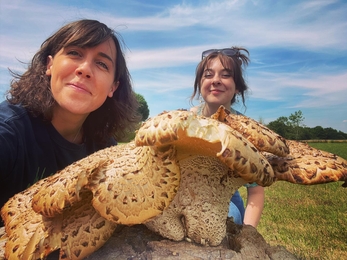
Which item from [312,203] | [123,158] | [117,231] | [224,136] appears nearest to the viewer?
[224,136]

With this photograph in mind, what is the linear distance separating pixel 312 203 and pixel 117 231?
7.33 m

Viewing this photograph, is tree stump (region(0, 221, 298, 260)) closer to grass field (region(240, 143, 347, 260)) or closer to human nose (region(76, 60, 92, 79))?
grass field (region(240, 143, 347, 260))

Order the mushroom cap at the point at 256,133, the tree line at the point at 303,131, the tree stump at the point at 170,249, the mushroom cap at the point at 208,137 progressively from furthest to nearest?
the tree line at the point at 303,131, the tree stump at the point at 170,249, the mushroom cap at the point at 256,133, the mushroom cap at the point at 208,137

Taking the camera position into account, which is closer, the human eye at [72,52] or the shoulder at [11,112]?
the shoulder at [11,112]

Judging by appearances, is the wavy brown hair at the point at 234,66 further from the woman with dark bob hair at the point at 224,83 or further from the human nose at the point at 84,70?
the human nose at the point at 84,70

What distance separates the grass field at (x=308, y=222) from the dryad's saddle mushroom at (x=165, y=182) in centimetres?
139

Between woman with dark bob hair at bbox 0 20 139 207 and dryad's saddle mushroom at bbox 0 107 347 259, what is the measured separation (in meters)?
1.04

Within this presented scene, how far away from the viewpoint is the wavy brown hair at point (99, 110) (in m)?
2.91

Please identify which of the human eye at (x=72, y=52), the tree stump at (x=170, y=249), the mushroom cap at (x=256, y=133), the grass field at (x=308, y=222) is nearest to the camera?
the mushroom cap at (x=256, y=133)

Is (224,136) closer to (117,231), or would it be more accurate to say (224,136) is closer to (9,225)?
(117,231)

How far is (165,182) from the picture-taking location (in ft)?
4.43

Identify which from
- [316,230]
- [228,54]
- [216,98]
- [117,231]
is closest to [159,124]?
[117,231]

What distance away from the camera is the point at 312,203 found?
7.71 m

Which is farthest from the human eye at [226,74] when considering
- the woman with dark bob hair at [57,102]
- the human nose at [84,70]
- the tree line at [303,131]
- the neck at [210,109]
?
the tree line at [303,131]
